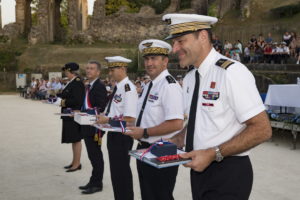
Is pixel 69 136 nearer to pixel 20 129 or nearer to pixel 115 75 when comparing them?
pixel 115 75

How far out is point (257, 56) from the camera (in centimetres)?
1777

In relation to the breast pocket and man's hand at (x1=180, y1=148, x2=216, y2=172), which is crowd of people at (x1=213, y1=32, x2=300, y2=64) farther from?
man's hand at (x1=180, y1=148, x2=216, y2=172)

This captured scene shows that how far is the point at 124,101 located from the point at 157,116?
874 millimetres

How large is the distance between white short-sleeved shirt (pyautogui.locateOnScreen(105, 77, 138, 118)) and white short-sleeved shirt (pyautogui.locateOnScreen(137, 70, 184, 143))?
0.62 m

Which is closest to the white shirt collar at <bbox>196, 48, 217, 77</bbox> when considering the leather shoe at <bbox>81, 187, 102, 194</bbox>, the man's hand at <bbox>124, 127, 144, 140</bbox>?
the man's hand at <bbox>124, 127, 144, 140</bbox>

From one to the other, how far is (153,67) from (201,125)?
59.2 inches

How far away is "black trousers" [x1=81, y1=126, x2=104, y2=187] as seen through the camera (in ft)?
16.7

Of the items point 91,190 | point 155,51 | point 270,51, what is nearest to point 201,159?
point 155,51

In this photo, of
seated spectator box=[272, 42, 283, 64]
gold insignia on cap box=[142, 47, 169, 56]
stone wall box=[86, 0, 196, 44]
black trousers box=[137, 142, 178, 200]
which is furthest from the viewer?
stone wall box=[86, 0, 196, 44]

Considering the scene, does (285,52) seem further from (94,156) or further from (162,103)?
(162,103)

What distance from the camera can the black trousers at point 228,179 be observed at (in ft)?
6.56

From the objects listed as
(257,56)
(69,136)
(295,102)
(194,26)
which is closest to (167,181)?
(194,26)

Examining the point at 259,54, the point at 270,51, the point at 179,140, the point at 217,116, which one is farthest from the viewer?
the point at 259,54

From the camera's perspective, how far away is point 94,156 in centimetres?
→ 518
